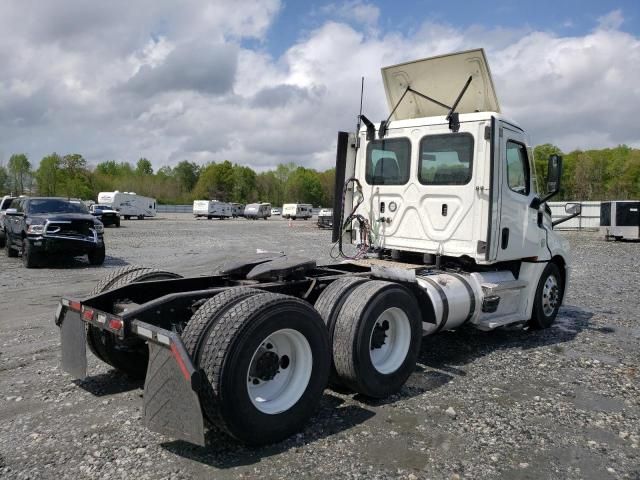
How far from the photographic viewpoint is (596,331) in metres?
7.79

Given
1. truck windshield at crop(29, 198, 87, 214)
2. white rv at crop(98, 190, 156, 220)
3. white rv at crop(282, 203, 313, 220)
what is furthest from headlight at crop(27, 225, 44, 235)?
white rv at crop(282, 203, 313, 220)

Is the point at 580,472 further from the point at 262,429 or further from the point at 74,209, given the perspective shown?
the point at 74,209

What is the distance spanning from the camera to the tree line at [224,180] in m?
65.9

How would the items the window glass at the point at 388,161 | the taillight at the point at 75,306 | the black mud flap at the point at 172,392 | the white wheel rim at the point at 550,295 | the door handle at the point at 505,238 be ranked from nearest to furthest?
the black mud flap at the point at 172,392
the taillight at the point at 75,306
the door handle at the point at 505,238
the window glass at the point at 388,161
the white wheel rim at the point at 550,295

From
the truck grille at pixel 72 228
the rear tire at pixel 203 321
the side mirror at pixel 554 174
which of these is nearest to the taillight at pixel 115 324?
the rear tire at pixel 203 321

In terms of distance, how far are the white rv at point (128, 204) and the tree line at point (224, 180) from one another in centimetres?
2253

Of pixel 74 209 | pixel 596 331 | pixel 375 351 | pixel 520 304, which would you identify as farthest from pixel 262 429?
pixel 74 209

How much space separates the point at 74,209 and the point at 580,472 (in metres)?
15.2

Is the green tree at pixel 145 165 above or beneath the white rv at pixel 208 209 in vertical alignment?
above

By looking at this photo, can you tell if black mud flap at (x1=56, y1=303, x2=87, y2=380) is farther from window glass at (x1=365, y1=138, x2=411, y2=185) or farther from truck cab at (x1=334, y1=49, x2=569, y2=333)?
window glass at (x1=365, y1=138, x2=411, y2=185)

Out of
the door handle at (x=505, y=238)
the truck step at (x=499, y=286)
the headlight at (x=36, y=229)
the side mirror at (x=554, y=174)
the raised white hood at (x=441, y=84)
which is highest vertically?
the raised white hood at (x=441, y=84)

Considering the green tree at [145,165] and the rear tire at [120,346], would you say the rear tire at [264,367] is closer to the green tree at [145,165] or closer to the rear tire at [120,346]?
the rear tire at [120,346]

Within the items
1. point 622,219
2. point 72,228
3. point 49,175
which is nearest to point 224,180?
point 49,175

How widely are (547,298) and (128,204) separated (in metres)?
52.1
